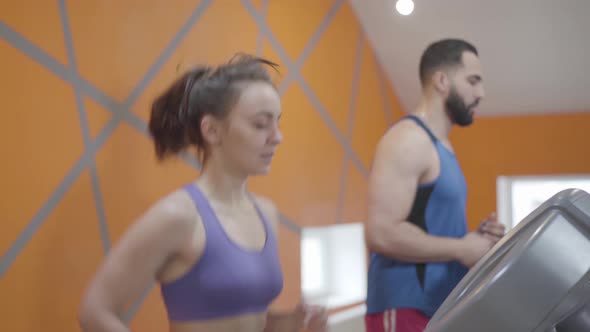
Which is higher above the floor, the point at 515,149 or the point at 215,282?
the point at 515,149

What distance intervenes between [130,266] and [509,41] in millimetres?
2344

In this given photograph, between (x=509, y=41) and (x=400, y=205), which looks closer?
(x=400, y=205)

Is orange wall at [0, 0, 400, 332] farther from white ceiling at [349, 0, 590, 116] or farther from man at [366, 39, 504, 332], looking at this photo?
white ceiling at [349, 0, 590, 116]

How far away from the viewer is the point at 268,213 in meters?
1.61

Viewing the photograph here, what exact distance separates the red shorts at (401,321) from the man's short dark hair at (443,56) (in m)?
0.79

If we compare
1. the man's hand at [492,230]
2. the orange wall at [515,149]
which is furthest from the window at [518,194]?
the man's hand at [492,230]

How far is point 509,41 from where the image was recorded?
10.0ft

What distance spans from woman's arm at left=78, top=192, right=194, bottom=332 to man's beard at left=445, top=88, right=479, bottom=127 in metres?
1.12

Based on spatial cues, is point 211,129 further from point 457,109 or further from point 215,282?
point 457,109

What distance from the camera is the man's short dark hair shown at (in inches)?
85.4

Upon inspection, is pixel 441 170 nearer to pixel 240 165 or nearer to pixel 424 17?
pixel 240 165

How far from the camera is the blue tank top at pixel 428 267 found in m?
1.85

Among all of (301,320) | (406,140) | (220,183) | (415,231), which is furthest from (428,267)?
(220,183)

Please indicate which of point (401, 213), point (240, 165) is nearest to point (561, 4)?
point (401, 213)
